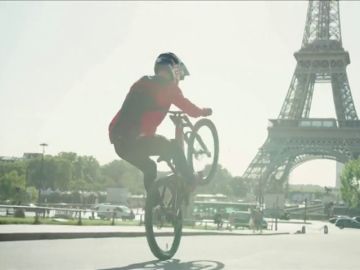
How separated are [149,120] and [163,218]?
1.15 metres

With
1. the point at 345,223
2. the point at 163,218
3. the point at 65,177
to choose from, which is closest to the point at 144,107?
the point at 163,218

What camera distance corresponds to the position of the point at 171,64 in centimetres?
668

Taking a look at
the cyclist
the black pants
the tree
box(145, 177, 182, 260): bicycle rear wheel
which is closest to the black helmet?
the cyclist

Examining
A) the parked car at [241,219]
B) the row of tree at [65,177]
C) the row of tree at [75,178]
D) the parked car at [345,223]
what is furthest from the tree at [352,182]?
the parked car at [241,219]

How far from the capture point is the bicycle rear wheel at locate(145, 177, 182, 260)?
645 cm

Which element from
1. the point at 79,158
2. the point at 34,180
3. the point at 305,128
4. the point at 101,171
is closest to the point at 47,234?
the point at 305,128

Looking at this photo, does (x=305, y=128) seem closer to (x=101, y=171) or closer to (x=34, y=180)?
(x=34, y=180)

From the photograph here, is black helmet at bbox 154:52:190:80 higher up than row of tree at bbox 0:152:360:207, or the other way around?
row of tree at bbox 0:152:360:207

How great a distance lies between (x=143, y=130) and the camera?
641cm

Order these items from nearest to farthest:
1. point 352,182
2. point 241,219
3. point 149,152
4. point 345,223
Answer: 1. point 149,152
2. point 241,219
3. point 345,223
4. point 352,182

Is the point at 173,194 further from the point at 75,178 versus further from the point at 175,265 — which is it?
the point at 75,178

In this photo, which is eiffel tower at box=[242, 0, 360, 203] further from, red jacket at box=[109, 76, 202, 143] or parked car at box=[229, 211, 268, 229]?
red jacket at box=[109, 76, 202, 143]

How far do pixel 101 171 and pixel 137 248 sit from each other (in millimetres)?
140194

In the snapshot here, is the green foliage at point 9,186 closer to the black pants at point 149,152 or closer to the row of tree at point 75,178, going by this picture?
the row of tree at point 75,178
